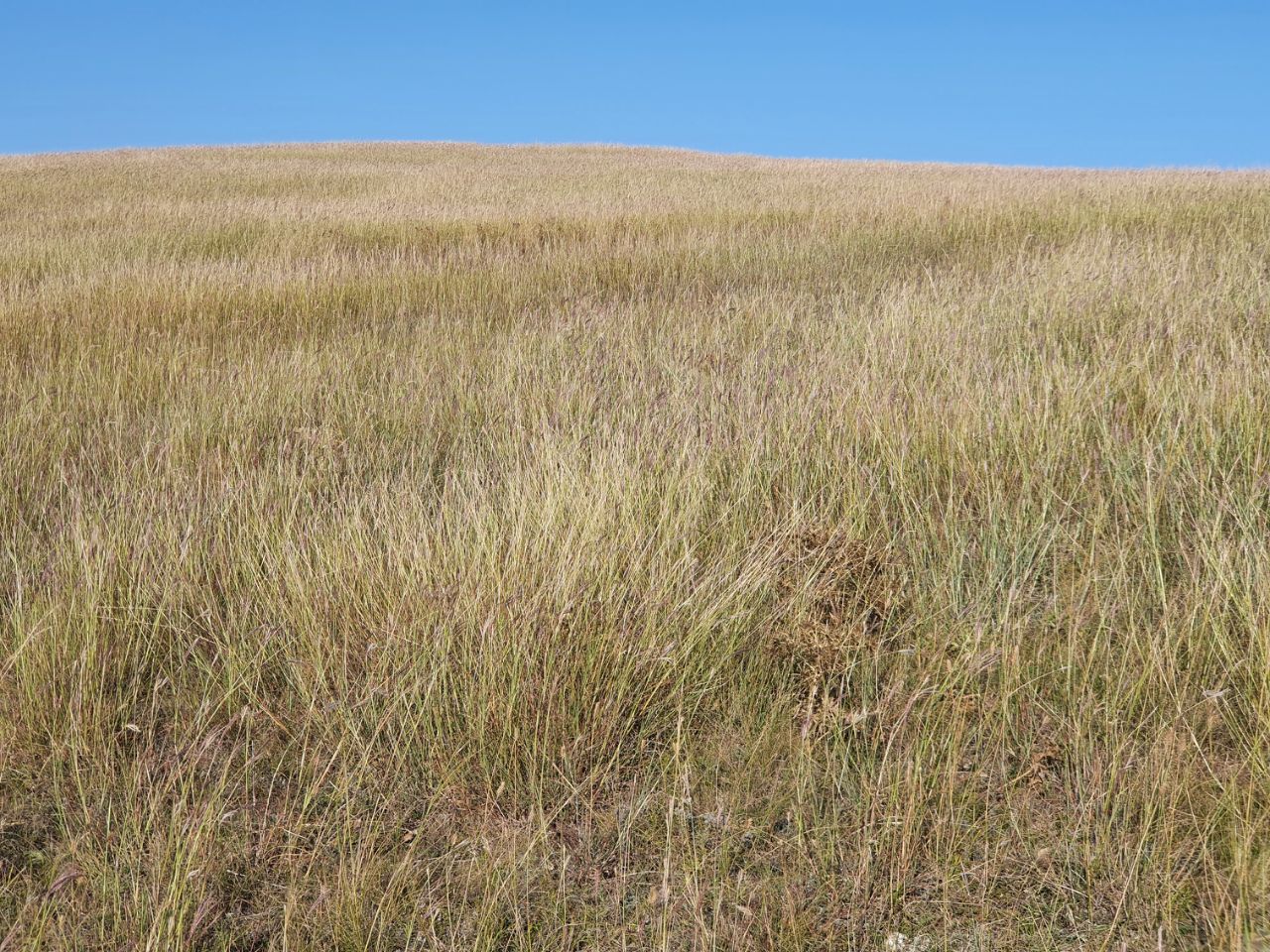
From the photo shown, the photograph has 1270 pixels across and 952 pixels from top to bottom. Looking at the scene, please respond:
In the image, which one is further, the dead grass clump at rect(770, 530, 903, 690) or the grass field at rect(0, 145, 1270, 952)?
the dead grass clump at rect(770, 530, 903, 690)

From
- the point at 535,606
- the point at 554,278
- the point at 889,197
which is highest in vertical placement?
the point at 889,197

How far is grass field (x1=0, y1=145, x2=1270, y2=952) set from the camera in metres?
1.31

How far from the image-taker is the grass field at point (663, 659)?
4.29 feet

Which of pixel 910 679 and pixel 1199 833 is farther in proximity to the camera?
pixel 910 679

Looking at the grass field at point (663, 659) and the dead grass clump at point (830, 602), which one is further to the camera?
the dead grass clump at point (830, 602)

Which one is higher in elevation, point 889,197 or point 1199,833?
point 889,197

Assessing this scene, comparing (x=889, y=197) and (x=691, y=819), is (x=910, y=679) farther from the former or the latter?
(x=889, y=197)

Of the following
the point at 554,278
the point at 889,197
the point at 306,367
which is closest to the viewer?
the point at 306,367

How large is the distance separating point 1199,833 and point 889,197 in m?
11.3

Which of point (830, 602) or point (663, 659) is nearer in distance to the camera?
point (663, 659)

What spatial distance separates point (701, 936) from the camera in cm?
124

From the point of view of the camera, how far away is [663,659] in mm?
1622

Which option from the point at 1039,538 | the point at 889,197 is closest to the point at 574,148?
the point at 889,197

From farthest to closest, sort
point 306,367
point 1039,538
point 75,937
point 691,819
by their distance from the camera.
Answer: point 306,367 → point 1039,538 → point 691,819 → point 75,937
